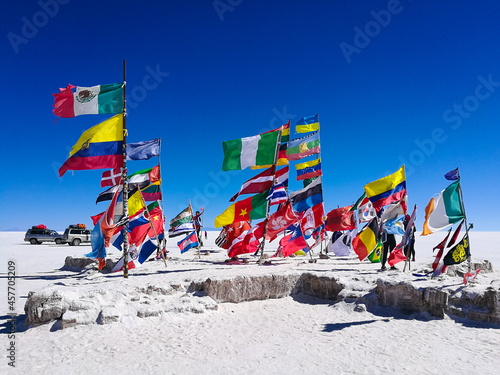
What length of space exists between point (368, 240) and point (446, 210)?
8.82ft

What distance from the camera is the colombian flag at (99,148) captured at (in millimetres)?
9945

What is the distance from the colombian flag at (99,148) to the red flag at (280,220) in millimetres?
6020

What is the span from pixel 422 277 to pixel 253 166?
6791mm

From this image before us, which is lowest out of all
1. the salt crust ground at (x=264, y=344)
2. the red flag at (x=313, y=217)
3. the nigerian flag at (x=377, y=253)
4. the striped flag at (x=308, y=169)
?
the salt crust ground at (x=264, y=344)

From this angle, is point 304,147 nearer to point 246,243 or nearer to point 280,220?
point 280,220

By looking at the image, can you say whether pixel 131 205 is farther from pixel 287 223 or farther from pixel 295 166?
pixel 295 166

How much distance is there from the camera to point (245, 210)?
12531 millimetres

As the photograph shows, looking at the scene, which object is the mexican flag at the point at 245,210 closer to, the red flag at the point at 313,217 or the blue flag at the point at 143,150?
the red flag at the point at 313,217

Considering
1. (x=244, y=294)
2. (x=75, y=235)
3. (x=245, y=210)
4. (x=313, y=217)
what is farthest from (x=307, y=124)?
(x=75, y=235)

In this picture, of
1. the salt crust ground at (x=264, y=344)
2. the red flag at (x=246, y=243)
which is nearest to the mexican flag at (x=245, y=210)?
the red flag at (x=246, y=243)

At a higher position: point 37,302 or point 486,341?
point 37,302

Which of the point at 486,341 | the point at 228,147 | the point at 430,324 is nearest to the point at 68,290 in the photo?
the point at 228,147

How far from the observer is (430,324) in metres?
7.68

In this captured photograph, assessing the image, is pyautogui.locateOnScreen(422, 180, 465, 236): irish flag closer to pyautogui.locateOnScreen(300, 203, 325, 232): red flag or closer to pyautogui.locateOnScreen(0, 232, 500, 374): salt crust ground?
pyautogui.locateOnScreen(0, 232, 500, 374): salt crust ground
